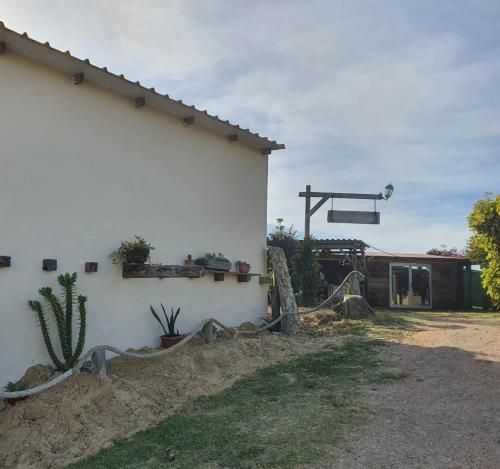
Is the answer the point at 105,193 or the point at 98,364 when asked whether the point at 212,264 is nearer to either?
the point at 105,193

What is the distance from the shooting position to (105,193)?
6.21 metres

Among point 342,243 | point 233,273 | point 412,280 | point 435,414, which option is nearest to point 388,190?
point 342,243

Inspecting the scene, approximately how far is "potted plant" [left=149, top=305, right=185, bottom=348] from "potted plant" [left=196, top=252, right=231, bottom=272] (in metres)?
0.91

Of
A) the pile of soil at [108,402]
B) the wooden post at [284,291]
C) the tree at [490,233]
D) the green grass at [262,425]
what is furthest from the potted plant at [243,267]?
the tree at [490,233]

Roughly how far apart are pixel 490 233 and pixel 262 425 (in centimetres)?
1260

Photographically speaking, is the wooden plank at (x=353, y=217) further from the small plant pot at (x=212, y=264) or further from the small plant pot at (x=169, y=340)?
the small plant pot at (x=169, y=340)

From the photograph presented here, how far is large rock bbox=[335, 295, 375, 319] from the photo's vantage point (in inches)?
418

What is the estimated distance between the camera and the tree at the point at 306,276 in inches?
484

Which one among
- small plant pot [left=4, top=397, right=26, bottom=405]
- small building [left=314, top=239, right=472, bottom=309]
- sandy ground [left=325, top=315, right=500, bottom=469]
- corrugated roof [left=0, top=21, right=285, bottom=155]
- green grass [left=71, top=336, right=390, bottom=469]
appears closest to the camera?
sandy ground [left=325, top=315, right=500, bottom=469]

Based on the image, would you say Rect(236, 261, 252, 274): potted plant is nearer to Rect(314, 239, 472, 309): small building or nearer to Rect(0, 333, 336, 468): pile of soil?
Rect(0, 333, 336, 468): pile of soil

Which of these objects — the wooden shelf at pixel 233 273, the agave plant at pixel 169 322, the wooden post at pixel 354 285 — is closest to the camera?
the agave plant at pixel 169 322

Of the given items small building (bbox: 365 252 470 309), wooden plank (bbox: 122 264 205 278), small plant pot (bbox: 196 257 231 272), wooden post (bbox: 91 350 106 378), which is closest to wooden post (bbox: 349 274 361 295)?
small plant pot (bbox: 196 257 231 272)

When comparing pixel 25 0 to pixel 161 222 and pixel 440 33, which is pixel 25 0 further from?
pixel 440 33

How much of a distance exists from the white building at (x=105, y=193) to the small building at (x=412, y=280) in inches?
414
